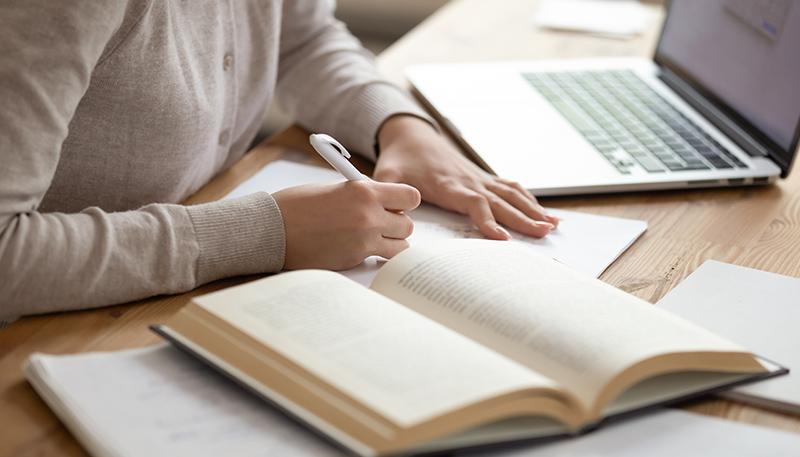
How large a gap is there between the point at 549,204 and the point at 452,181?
109 mm

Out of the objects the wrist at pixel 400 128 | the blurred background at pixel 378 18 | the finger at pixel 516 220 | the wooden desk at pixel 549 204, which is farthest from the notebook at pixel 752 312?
the blurred background at pixel 378 18

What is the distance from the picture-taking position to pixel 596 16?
69.4 inches

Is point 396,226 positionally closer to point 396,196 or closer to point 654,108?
point 396,196

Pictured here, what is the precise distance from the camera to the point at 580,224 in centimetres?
104

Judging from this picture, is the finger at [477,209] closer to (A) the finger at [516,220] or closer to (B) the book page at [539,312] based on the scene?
(A) the finger at [516,220]

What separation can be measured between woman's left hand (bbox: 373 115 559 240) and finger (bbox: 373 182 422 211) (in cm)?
10

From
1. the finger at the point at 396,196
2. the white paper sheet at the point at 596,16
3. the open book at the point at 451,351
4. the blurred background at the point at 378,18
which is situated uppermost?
the open book at the point at 451,351

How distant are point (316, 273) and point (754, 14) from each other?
0.72 metres

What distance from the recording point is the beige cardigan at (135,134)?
0.77m

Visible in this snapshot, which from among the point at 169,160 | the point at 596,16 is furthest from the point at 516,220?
the point at 596,16

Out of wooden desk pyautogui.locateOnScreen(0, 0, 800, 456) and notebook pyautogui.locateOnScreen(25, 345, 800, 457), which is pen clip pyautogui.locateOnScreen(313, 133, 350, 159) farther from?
notebook pyautogui.locateOnScreen(25, 345, 800, 457)

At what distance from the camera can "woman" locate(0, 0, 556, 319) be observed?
30.6 inches

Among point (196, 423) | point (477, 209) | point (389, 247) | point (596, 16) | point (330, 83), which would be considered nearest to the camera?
point (196, 423)

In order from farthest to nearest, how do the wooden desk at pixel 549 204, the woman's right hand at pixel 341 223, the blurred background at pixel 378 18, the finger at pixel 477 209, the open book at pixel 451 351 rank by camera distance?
the blurred background at pixel 378 18 → the finger at pixel 477 209 → the woman's right hand at pixel 341 223 → the wooden desk at pixel 549 204 → the open book at pixel 451 351
